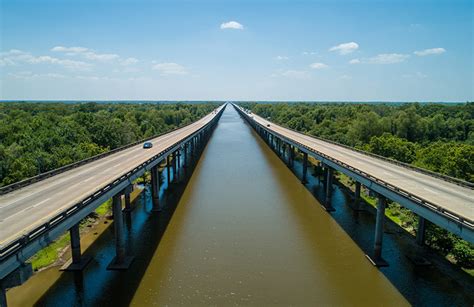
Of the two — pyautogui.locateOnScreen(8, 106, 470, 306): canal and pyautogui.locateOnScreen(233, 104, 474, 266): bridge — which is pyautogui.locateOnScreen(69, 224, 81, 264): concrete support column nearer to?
pyautogui.locateOnScreen(8, 106, 470, 306): canal

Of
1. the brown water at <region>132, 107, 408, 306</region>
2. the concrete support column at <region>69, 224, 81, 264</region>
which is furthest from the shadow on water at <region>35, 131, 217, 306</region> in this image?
the concrete support column at <region>69, 224, 81, 264</region>

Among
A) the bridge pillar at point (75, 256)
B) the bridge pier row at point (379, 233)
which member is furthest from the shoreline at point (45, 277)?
the bridge pier row at point (379, 233)

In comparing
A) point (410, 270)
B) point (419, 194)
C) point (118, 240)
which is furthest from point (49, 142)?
point (410, 270)

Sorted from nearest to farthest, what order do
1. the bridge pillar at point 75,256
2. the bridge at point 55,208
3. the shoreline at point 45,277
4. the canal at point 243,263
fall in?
Answer: the bridge at point 55,208 < the shoreline at point 45,277 < the canal at point 243,263 < the bridge pillar at point 75,256

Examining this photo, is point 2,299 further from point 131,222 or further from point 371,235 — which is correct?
point 371,235

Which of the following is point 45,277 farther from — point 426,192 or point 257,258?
point 426,192

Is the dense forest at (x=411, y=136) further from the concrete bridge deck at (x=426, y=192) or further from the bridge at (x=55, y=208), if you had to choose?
the bridge at (x=55, y=208)

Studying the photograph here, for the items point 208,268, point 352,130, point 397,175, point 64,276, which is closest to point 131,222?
point 64,276
